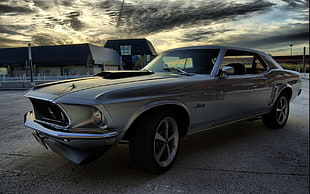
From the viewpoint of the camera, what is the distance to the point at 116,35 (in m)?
1.94

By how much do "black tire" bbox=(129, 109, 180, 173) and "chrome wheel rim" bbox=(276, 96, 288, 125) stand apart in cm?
251

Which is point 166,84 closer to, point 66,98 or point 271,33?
point 66,98

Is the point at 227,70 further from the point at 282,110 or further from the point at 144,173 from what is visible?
the point at 282,110

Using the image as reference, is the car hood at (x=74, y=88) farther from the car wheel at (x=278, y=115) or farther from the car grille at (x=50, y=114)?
the car wheel at (x=278, y=115)

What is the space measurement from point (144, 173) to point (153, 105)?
672 millimetres

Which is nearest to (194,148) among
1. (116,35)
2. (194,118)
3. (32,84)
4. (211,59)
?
(194,118)

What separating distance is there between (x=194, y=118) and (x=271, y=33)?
5.38 feet

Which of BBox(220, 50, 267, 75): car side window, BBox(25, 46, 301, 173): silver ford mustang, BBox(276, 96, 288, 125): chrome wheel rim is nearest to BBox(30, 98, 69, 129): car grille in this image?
BBox(25, 46, 301, 173): silver ford mustang

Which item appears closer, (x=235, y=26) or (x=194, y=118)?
(x=194, y=118)

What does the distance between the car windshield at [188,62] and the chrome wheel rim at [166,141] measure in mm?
705

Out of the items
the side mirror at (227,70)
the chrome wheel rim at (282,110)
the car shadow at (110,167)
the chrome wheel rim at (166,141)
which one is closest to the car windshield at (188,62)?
the side mirror at (227,70)

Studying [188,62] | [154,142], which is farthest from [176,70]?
[154,142]

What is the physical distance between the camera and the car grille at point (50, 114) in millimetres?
1876

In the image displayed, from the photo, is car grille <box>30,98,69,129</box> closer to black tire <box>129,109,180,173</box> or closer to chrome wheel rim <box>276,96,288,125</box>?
black tire <box>129,109,180,173</box>
